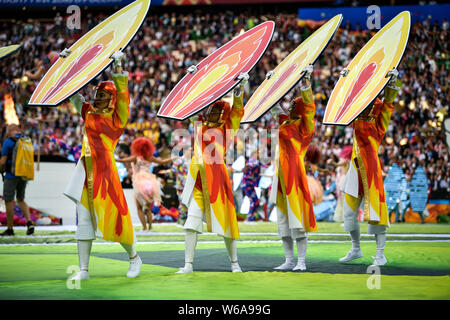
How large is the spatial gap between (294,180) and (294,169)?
127 mm

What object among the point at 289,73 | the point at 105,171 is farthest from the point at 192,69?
the point at 105,171

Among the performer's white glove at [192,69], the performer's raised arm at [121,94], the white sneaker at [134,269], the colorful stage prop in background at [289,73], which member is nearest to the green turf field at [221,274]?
the white sneaker at [134,269]

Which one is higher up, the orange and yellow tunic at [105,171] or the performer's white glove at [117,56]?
the performer's white glove at [117,56]

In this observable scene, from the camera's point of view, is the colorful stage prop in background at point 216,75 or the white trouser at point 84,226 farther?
the colorful stage prop in background at point 216,75

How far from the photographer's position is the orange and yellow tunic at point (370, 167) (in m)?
7.76

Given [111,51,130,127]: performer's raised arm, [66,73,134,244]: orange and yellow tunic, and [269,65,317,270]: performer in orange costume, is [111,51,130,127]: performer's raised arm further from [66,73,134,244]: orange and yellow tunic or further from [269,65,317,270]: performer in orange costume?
[269,65,317,270]: performer in orange costume

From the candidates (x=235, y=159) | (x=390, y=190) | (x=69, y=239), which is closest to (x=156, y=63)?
(x=235, y=159)

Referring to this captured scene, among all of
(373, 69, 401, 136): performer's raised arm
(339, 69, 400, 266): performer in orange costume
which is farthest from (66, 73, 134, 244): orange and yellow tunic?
(373, 69, 401, 136): performer's raised arm

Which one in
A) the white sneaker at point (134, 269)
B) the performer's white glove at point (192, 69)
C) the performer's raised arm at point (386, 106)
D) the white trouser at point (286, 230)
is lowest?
the white sneaker at point (134, 269)

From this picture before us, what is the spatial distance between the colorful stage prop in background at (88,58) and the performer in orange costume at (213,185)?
124 centimetres

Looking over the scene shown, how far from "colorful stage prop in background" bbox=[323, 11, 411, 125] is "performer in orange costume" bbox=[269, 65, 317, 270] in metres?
0.33

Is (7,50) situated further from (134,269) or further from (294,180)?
(294,180)

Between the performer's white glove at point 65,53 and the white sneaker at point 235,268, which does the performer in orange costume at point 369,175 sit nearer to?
the white sneaker at point 235,268
